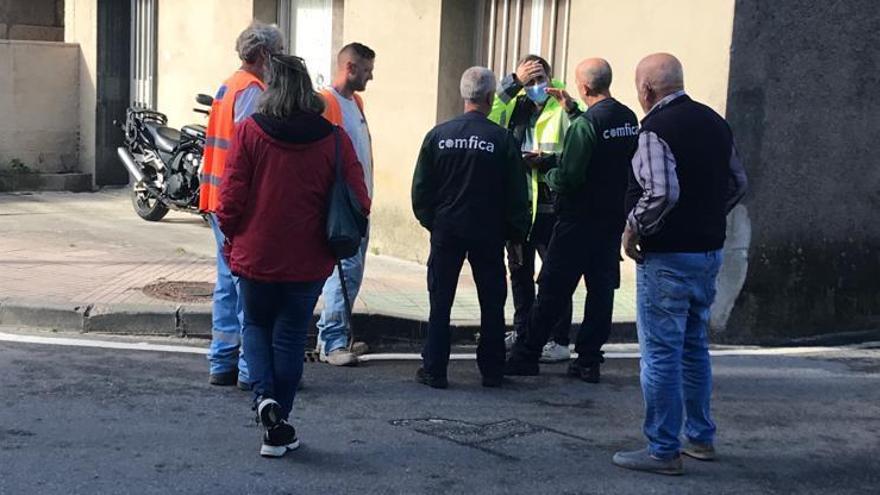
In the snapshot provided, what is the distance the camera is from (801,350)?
8656 mm

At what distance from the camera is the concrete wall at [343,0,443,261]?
1100cm

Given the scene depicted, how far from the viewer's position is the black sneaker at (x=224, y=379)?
21.9ft

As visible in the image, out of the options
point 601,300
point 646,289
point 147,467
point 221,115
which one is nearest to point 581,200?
point 601,300

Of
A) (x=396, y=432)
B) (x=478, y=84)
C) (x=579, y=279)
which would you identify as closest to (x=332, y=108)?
(x=478, y=84)

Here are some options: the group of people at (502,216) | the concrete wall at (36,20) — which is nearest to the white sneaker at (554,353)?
the group of people at (502,216)

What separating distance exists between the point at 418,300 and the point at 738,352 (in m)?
2.48

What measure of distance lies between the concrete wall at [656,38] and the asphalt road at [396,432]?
2.39 meters

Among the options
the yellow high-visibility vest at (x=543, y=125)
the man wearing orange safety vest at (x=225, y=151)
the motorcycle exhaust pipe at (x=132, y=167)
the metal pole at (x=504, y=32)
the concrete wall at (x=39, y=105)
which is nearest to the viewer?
the man wearing orange safety vest at (x=225, y=151)

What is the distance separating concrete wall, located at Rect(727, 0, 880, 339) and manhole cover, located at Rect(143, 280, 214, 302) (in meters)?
4.07

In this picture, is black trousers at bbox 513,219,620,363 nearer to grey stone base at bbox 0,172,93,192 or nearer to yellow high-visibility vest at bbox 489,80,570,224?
yellow high-visibility vest at bbox 489,80,570,224

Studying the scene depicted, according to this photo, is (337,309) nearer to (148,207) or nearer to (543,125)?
(543,125)

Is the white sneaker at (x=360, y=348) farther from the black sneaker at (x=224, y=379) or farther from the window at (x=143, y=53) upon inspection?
the window at (x=143, y=53)

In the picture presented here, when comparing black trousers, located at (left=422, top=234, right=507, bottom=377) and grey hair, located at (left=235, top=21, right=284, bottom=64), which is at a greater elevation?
grey hair, located at (left=235, top=21, right=284, bottom=64)

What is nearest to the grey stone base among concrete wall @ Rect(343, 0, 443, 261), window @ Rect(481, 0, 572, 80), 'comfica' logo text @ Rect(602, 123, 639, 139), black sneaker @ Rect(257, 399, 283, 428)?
concrete wall @ Rect(343, 0, 443, 261)
